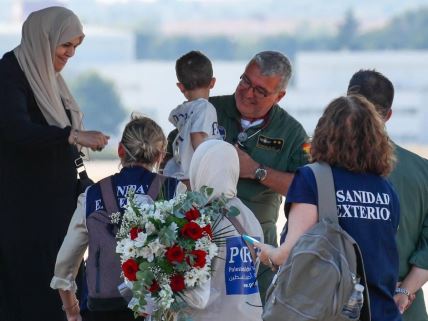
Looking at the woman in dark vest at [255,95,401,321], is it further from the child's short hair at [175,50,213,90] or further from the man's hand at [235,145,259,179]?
the child's short hair at [175,50,213,90]

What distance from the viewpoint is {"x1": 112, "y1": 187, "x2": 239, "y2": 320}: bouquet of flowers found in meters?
4.26

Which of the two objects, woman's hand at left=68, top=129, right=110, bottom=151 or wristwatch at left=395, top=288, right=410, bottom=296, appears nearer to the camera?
wristwatch at left=395, top=288, right=410, bottom=296

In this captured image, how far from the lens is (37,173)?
5840mm

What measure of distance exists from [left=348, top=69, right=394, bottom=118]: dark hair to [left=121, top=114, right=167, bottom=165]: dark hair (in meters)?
0.91

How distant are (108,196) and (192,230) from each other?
25.2 inches

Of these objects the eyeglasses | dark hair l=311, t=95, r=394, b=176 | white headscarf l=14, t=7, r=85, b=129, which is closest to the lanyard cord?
the eyeglasses

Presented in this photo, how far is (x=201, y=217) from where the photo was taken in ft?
14.1

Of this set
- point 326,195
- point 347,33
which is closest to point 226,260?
point 326,195

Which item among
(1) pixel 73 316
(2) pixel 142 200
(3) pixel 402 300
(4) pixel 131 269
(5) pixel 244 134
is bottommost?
(1) pixel 73 316

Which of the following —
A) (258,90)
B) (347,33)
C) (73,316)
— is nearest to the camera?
(73,316)

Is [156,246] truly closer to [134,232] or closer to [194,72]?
[134,232]

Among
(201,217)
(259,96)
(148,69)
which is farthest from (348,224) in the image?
(148,69)

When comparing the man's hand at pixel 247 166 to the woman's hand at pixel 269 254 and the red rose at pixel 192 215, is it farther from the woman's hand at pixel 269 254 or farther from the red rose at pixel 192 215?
the woman's hand at pixel 269 254

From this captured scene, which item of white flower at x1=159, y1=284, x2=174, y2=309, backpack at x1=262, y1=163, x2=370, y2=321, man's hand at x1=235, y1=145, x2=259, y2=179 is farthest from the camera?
man's hand at x1=235, y1=145, x2=259, y2=179
